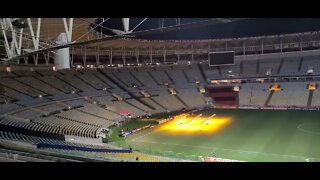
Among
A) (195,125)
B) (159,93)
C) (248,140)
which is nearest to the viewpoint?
(248,140)

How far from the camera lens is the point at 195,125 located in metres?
37.2

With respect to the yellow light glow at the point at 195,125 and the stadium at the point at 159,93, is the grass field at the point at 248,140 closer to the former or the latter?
the stadium at the point at 159,93

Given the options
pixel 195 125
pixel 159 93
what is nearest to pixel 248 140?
pixel 195 125

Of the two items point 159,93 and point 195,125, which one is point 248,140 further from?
point 159,93

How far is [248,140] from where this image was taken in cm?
2884

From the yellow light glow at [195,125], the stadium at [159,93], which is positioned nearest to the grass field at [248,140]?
the stadium at [159,93]

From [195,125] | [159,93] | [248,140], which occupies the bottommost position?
[248,140]

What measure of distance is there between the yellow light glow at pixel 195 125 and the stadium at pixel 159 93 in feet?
0.37

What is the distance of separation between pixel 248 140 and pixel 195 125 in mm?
9062

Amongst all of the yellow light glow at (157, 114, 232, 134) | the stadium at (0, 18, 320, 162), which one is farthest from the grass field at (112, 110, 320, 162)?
the yellow light glow at (157, 114, 232, 134)
